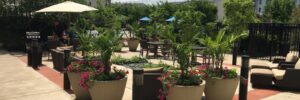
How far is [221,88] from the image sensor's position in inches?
253

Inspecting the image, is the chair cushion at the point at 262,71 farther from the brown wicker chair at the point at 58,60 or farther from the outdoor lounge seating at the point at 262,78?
the brown wicker chair at the point at 58,60

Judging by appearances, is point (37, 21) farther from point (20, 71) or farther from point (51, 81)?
point (51, 81)

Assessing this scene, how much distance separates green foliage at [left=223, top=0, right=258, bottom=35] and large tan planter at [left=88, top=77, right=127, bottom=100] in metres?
12.0

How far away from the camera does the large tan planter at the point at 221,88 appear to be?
21.1ft

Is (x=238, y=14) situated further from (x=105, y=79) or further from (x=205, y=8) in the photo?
(x=105, y=79)

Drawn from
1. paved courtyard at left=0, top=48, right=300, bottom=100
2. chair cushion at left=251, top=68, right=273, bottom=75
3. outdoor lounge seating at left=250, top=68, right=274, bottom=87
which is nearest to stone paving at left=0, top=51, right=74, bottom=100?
paved courtyard at left=0, top=48, right=300, bottom=100

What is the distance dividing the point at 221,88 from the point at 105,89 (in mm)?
2344

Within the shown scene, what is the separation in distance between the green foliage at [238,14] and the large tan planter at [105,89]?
39.4 ft

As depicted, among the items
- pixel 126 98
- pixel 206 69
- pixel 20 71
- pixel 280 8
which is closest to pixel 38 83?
pixel 20 71

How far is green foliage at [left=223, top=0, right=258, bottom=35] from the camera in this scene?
55.7 feet

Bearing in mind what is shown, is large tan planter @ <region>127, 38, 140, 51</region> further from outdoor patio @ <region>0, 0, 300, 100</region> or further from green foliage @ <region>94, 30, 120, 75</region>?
green foliage @ <region>94, 30, 120, 75</region>

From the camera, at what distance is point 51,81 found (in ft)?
29.0

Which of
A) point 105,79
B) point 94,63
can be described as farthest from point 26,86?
point 105,79

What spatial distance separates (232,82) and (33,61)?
7.31m
